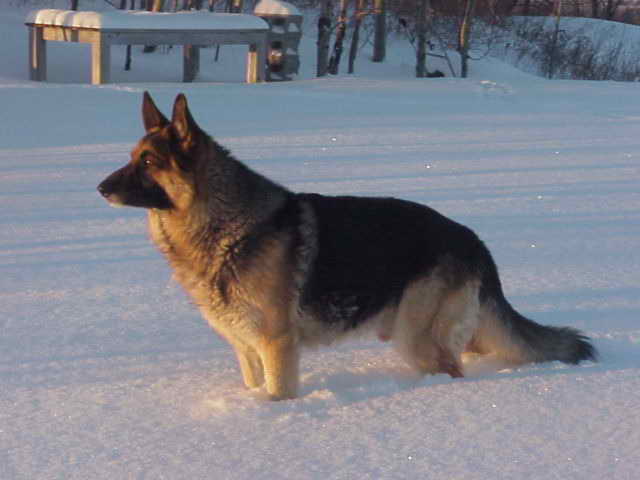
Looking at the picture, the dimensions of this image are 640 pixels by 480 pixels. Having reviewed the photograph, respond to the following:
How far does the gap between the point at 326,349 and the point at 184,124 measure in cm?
156

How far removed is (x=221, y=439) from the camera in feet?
11.1

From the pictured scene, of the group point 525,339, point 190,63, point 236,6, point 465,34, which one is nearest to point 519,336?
point 525,339

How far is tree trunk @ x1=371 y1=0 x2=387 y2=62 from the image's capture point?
70.4 ft

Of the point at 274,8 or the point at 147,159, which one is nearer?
the point at 147,159

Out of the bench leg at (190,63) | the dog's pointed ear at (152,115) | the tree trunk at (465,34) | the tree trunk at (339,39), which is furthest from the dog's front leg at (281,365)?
the tree trunk at (465,34)

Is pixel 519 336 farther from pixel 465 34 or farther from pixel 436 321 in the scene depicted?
pixel 465 34

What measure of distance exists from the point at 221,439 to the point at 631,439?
1662 millimetres

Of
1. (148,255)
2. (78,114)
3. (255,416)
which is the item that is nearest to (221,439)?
(255,416)

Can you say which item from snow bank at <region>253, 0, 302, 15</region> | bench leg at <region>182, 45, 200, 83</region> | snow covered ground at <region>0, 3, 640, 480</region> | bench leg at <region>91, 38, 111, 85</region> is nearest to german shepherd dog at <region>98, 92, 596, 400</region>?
snow covered ground at <region>0, 3, 640, 480</region>

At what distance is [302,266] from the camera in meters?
3.90

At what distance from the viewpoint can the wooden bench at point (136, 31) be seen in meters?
13.7

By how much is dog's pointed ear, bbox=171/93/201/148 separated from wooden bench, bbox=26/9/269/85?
1049 cm

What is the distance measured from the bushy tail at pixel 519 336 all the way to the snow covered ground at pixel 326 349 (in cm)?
9

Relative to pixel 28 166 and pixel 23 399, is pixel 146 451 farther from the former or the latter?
pixel 28 166
